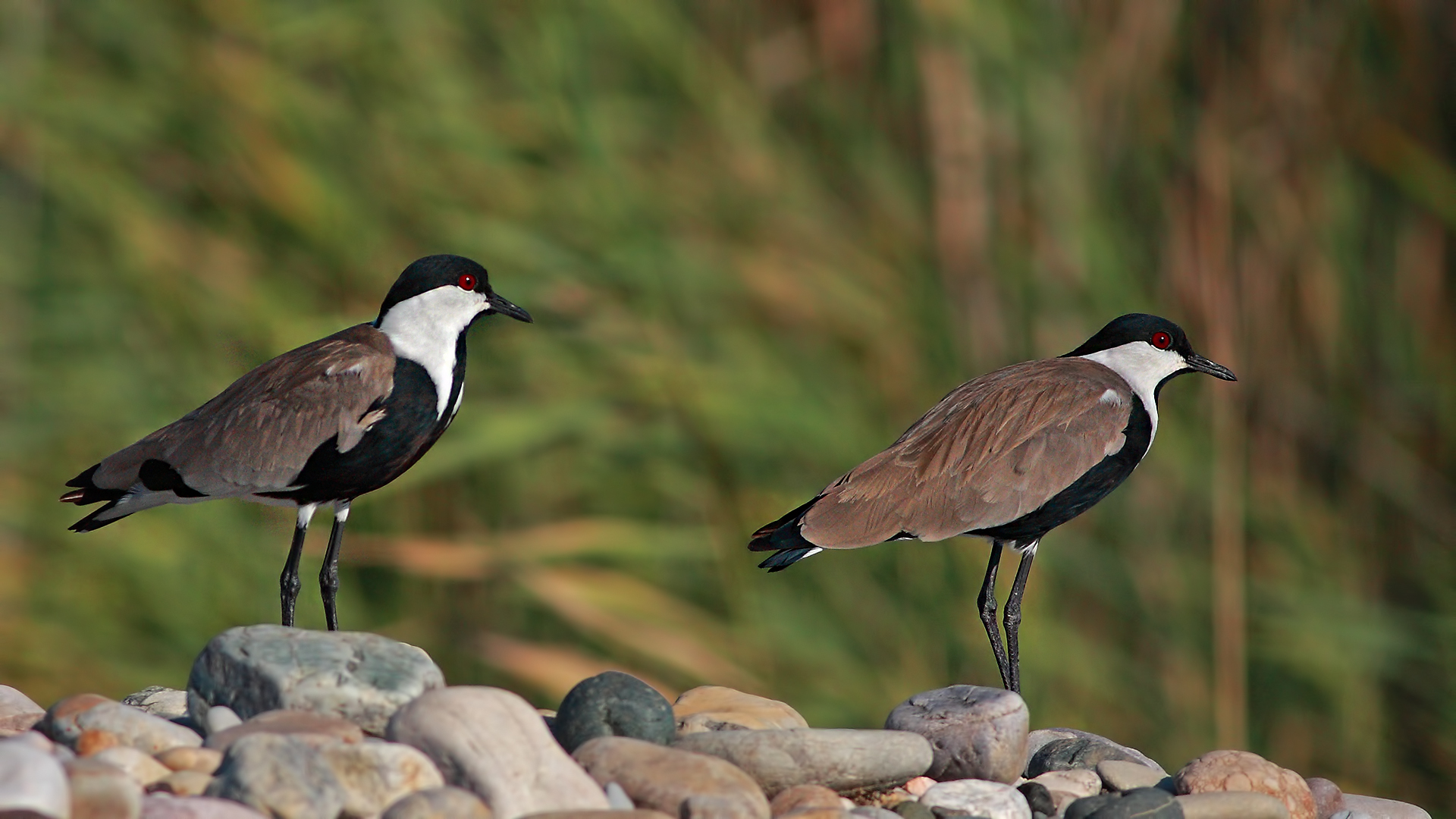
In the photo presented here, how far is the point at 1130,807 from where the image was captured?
3.54 metres

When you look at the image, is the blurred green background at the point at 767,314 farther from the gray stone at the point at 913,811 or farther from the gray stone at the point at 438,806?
the gray stone at the point at 438,806

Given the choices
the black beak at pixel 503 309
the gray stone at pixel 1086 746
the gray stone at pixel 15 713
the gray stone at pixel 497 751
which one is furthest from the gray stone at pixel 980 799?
the gray stone at pixel 15 713

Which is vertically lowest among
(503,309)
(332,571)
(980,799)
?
(980,799)

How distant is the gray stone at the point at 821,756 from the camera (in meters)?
3.60

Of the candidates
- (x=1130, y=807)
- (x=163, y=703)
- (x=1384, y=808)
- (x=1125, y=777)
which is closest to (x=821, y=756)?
(x=1130, y=807)

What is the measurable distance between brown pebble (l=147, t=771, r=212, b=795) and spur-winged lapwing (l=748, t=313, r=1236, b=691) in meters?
1.54

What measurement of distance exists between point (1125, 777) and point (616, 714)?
3.80 feet

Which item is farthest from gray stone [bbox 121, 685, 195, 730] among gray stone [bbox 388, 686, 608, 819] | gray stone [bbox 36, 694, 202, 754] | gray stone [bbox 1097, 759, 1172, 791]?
gray stone [bbox 1097, 759, 1172, 791]

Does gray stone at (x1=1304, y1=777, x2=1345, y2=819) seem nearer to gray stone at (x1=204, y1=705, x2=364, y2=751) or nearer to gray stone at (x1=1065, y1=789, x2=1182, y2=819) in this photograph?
gray stone at (x1=1065, y1=789, x2=1182, y2=819)

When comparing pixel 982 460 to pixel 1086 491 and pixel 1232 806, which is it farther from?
pixel 1232 806

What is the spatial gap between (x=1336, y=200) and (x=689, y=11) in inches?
88.5

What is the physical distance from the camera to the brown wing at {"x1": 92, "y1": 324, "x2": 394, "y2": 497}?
176 inches

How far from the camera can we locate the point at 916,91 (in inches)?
240

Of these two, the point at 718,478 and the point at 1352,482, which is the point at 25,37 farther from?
the point at 1352,482
